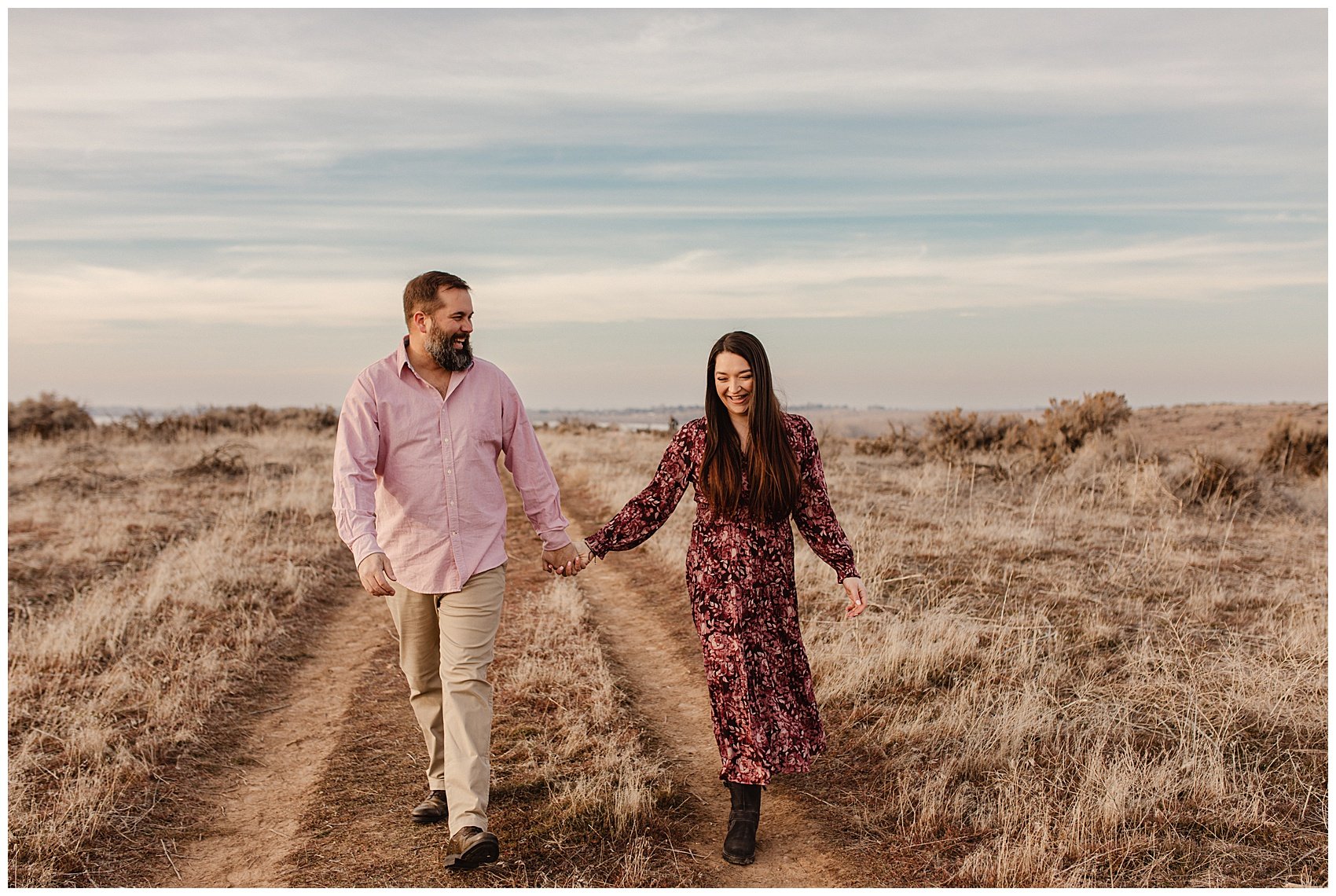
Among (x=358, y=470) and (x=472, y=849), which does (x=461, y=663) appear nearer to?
(x=472, y=849)

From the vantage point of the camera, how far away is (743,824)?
4461 millimetres

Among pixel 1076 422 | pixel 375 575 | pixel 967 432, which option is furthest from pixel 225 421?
pixel 375 575

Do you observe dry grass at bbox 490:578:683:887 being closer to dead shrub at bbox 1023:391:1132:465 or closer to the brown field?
the brown field

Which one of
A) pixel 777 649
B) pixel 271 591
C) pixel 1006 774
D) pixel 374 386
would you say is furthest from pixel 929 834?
pixel 271 591

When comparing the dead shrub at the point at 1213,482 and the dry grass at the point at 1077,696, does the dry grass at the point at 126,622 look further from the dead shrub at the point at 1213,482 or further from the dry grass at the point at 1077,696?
the dead shrub at the point at 1213,482

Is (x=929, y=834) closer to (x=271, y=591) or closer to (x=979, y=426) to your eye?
(x=271, y=591)

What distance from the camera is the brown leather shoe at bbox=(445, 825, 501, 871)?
164 inches

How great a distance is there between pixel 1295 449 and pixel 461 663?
67.2ft

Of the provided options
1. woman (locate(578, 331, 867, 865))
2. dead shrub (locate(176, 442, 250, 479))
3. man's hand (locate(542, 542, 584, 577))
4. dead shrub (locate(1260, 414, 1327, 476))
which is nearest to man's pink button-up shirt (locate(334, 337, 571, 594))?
man's hand (locate(542, 542, 584, 577))

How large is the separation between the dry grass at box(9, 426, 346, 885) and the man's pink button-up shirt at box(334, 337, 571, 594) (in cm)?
214

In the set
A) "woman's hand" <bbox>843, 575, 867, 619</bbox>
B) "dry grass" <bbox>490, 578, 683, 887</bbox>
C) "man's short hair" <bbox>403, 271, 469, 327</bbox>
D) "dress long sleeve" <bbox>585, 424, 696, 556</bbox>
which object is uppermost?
"man's short hair" <bbox>403, 271, 469, 327</bbox>

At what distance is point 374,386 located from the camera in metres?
4.43

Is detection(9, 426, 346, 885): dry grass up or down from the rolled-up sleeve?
down

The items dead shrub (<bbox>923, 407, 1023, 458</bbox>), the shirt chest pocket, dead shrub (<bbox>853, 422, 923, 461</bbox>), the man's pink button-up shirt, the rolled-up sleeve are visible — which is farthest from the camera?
dead shrub (<bbox>853, 422, 923, 461</bbox>)
